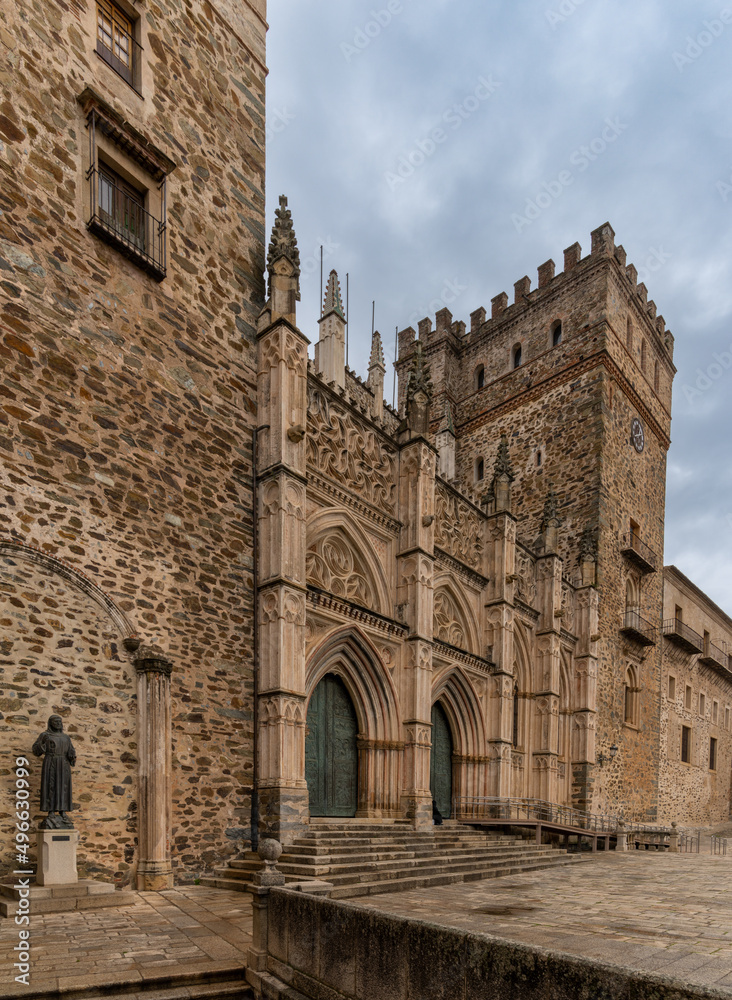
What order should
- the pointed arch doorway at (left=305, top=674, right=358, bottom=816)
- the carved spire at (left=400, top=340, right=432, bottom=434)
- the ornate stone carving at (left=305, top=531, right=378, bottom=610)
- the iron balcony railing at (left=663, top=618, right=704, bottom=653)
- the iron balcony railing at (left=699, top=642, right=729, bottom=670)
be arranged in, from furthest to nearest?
the iron balcony railing at (left=699, top=642, right=729, bottom=670), the iron balcony railing at (left=663, top=618, right=704, bottom=653), the carved spire at (left=400, top=340, right=432, bottom=434), the ornate stone carving at (left=305, top=531, right=378, bottom=610), the pointed arch doorway at (left=305, top=674, right=358, bottom=816)

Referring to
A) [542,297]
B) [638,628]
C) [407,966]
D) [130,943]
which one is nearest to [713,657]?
[638,628]

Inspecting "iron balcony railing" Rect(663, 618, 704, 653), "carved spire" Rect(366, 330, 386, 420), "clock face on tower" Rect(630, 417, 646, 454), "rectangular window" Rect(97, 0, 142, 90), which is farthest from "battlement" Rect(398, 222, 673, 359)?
"rectangular window" Rect(97, 0, 142, 90)

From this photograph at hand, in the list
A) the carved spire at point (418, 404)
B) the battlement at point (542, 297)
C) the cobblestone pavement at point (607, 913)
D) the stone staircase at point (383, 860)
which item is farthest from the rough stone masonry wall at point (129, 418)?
the battlement at point (542, 297)

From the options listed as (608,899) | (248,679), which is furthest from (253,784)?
(608,899)

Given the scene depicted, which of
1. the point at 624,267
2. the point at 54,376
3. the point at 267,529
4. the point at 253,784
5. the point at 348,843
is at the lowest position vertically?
the point at 348,843

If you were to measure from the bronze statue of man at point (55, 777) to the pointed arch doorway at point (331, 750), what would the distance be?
16.0 feet

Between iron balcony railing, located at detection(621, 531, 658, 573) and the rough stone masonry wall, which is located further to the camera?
iron balcony railing, located at detection(621, 531, 658, 573)

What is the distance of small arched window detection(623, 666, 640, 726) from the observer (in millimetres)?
24984

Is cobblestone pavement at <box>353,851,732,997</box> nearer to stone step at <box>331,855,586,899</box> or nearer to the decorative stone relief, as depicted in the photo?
stone step at <box>331,855,586,899</box>

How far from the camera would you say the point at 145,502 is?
954 cm

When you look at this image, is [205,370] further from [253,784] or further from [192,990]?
[192,990]

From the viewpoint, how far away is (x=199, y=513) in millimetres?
10344

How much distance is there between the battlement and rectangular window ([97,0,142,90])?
59.3 feet

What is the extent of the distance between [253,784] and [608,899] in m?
4.99
